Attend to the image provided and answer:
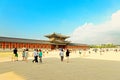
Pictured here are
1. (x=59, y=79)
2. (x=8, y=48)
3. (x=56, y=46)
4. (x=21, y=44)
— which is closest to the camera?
(x=59, y=79)

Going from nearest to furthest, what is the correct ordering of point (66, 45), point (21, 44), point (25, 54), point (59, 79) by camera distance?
point (59, 79)
point (25, 54)
point (21, 44)
point (66, 45)

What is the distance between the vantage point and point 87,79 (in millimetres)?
9266

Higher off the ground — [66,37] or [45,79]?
[66,37]

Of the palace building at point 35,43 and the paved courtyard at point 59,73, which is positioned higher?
the palace building at point 35,43

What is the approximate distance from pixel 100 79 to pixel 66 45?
75.9m

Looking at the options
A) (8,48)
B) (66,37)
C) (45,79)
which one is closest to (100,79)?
(45,79)

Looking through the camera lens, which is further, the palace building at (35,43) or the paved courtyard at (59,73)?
the palace building at (35,43)

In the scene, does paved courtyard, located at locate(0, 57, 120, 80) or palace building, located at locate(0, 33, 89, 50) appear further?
palace building, located at locate(0, 33, 89, 50)

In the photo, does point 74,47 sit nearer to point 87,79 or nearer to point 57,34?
point 57,34

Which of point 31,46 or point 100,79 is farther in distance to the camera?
point 31,46

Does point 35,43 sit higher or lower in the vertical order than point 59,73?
higher

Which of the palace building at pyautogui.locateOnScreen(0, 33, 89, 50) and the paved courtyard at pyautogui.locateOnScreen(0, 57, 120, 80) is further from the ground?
the palace building at pyautogui.locateOnScreen(0, 33, 89, 50)

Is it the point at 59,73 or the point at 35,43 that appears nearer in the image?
the point at 59,73

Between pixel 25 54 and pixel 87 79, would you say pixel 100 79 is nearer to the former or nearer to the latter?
pixel 87 79
